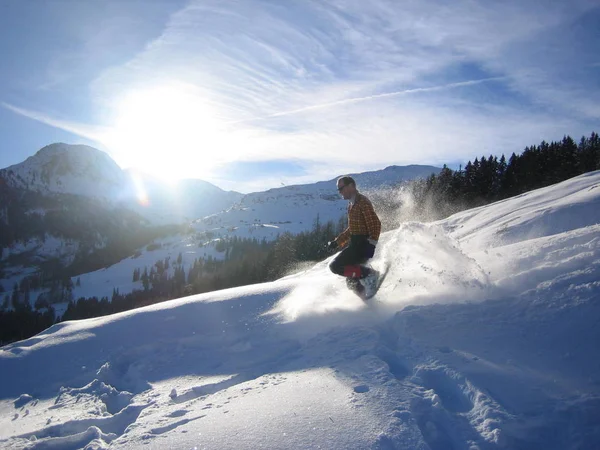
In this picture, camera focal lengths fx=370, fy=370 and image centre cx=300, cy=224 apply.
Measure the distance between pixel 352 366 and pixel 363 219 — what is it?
3.87 metres

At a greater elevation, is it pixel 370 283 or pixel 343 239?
pixel 343 239

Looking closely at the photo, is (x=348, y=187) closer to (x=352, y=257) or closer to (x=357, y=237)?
(x=357, y=237)

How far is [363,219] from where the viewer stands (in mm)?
7723

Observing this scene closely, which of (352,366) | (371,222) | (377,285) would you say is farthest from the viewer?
(371,222)

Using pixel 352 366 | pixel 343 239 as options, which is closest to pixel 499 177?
pixel 343 239

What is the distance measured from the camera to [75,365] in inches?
231

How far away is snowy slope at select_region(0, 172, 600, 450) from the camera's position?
3.16 m

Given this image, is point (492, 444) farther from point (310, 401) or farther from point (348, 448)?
point (310, 401)

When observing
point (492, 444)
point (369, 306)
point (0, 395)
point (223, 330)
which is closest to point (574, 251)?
point (369, 306)

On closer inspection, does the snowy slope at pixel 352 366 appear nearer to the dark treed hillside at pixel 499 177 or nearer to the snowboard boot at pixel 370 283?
the snowboard boot at pixel 370 283

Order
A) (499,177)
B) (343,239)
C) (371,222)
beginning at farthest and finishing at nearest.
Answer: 1. (499,177)
2. (343,239)
3. (371,222)

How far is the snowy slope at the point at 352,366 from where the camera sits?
3.16 m

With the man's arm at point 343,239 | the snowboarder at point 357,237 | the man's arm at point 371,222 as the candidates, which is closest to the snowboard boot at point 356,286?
the snowboarder at point 357,237

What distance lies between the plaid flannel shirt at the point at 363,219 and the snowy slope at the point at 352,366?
86 cm
